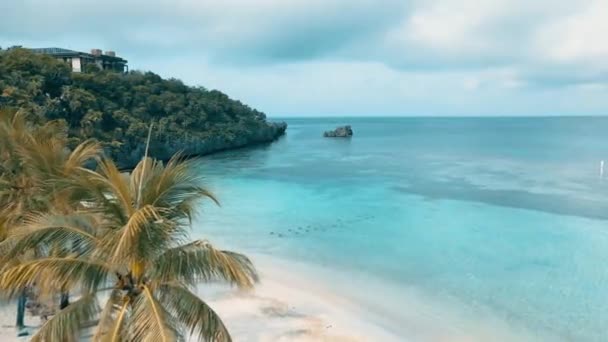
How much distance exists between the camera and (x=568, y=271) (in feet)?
49.2

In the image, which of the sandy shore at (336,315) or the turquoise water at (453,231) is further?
the turquoise water at (453,231)

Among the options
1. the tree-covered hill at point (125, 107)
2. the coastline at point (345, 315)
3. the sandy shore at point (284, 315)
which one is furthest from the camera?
the tree-covered hill at point (125, 107)

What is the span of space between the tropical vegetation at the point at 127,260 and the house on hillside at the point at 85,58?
5423 centimetres

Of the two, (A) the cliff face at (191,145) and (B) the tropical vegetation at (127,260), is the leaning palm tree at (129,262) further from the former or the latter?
(A) the cliff face at (191,145)

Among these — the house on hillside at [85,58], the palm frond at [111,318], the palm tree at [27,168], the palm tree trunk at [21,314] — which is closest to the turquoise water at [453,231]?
the palm tree at [27,168]

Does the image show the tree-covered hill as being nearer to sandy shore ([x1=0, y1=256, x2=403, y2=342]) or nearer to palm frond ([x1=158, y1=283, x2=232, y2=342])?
sandy shore ([x1=0, y1=256, x2=403, y2=342])

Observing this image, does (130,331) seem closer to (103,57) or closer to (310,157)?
(310,157)

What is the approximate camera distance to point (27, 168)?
7.60 metres

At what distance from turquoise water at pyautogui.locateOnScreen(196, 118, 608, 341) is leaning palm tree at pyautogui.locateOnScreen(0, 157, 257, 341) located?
6.56 m

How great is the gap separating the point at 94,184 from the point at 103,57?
66676mm

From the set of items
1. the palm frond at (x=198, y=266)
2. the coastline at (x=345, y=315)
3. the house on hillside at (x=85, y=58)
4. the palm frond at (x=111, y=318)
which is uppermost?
the house on hillside at (x=85, y=58)

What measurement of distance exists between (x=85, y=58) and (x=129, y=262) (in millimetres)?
61983

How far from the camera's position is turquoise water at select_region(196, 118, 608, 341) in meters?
12.9

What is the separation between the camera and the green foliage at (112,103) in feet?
117
